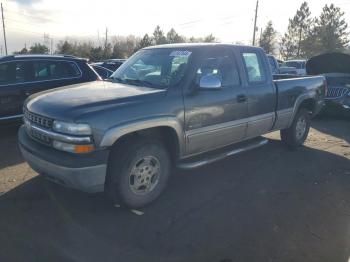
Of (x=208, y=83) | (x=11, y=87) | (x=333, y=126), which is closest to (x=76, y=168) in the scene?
(x=208, y=83)

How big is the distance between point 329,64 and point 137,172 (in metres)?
9.11

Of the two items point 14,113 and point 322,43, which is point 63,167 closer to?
point 14,113

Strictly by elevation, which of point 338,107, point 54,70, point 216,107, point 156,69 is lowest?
point 338,107

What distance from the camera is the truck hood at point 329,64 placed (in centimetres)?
1112

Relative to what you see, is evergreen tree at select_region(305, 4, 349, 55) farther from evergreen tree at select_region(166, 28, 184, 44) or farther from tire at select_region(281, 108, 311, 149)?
tire at select_region(281, 108, 311, 149)

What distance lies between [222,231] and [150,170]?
112 centimetres

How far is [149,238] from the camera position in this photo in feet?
12.6

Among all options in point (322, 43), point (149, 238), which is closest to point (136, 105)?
point (149, 238)

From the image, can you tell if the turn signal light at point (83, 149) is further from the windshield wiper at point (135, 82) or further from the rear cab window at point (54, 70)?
the rear cab window at point (54, 70)

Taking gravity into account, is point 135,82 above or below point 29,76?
above

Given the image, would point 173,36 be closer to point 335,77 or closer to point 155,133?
point 335,77

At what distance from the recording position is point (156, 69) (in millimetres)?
5121

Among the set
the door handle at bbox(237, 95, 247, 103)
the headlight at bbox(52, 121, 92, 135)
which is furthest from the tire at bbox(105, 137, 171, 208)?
the door handle at bbox(237, 95, 247, 103)

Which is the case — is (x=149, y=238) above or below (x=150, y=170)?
below
